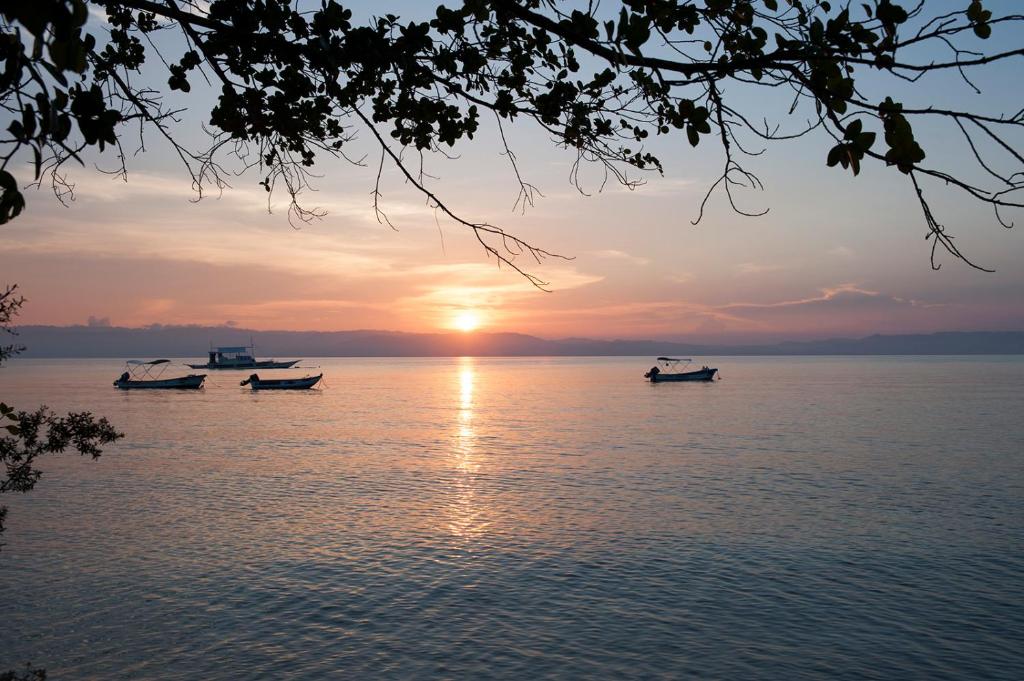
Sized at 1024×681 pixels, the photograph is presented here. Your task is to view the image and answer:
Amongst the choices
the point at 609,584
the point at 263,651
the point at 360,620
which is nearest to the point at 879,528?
the point at 609,584

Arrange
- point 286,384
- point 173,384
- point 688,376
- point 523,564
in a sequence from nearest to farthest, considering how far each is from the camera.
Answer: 1. point 523,564
2. point 173,384
3. point 286,384
4. point 688,376

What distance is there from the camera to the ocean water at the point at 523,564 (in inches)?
598

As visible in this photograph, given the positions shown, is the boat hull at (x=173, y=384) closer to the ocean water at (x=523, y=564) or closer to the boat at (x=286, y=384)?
the boat at (x=286, y=384)

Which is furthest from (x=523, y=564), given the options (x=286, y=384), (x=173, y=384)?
(x=173, y=384)

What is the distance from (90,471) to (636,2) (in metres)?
41.7

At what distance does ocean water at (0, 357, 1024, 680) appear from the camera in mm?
15180

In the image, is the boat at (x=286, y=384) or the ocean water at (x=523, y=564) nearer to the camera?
the ocean water at (x=523, y=564)

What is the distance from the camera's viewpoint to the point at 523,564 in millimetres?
21562

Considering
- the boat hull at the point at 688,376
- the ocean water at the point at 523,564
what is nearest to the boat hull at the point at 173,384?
the ocean water at the point at 523,564

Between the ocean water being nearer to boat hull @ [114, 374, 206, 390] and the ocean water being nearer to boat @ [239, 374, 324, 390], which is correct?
boat @ [239, 374, 324, 390]

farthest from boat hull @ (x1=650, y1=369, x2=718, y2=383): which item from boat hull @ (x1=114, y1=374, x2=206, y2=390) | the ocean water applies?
the ocean water

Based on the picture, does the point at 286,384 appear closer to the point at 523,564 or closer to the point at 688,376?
the point at 688,376

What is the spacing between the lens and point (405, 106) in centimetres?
711

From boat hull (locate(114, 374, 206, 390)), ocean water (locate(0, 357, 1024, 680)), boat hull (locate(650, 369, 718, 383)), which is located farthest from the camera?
boat hull (locate(650, 369, 718, 383))
